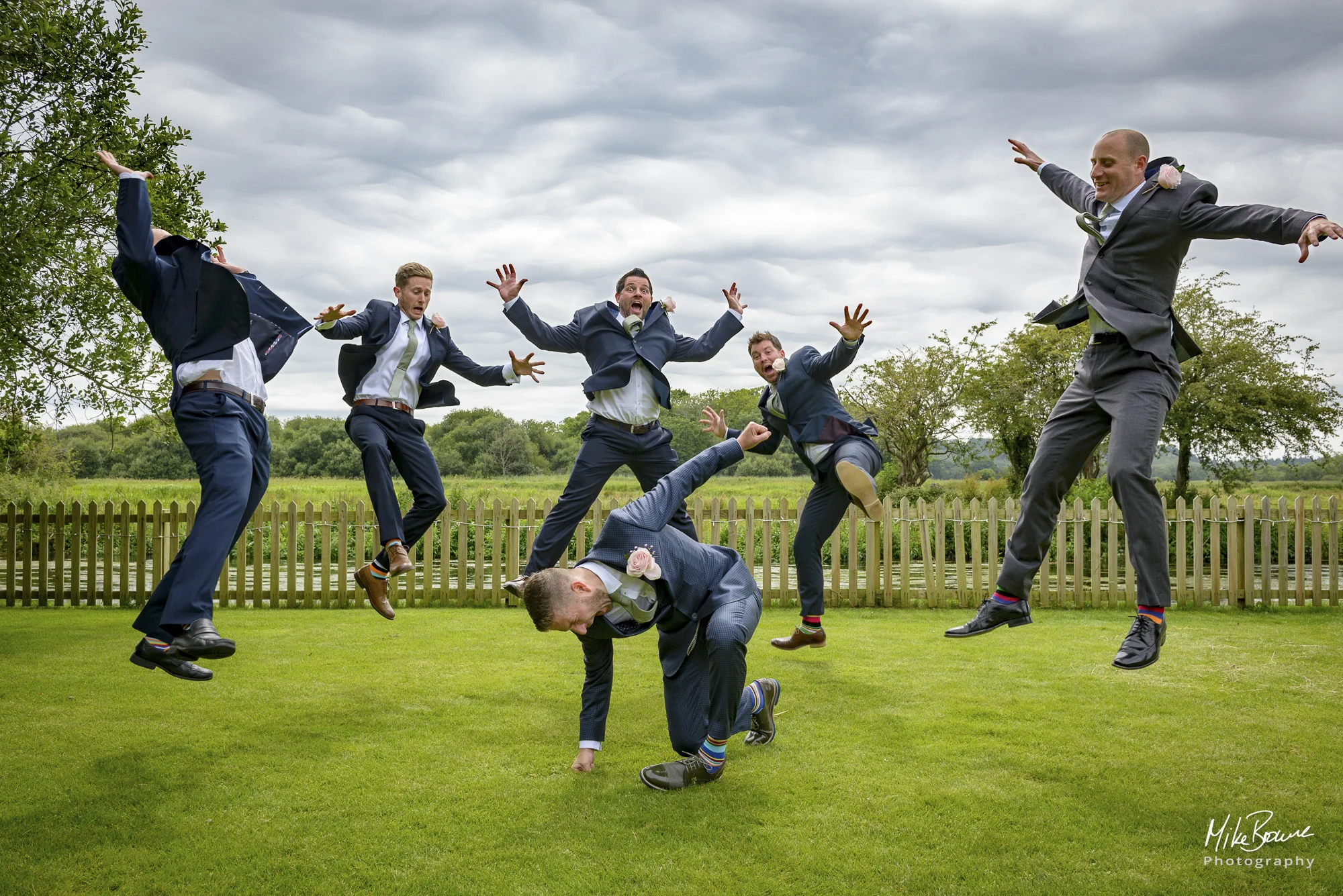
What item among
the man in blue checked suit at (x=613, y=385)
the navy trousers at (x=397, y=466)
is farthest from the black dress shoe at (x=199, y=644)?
the man in blue checked suit at (x=613, y=385)

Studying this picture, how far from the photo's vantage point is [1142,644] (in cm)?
389

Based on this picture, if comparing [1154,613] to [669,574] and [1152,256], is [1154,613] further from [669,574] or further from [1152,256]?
[669,574]

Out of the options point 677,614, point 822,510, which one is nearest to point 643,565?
point 677,614

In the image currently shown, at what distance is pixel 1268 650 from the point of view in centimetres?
807

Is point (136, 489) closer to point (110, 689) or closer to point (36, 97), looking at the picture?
point (36, 97)

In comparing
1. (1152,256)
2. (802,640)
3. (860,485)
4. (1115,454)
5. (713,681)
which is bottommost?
(802,640)

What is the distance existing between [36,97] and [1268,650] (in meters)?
12.5

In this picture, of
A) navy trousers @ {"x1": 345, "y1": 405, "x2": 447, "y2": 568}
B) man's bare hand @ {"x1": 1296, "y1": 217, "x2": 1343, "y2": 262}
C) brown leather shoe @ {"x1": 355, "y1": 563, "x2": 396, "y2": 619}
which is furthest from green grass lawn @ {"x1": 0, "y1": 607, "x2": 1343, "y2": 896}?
man's bare hand @ {"x1": 1296, "y1": 217, "x2": 1343, "y2": 262}

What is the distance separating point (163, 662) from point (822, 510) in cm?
402

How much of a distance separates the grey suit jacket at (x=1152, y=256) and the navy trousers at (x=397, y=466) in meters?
3.87

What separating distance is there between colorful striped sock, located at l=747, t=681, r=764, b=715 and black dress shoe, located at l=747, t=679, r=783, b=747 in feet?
0.17

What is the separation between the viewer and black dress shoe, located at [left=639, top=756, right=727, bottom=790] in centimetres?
430

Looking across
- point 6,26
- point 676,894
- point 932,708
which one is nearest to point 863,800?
point 676,894

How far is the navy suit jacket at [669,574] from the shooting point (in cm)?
408
